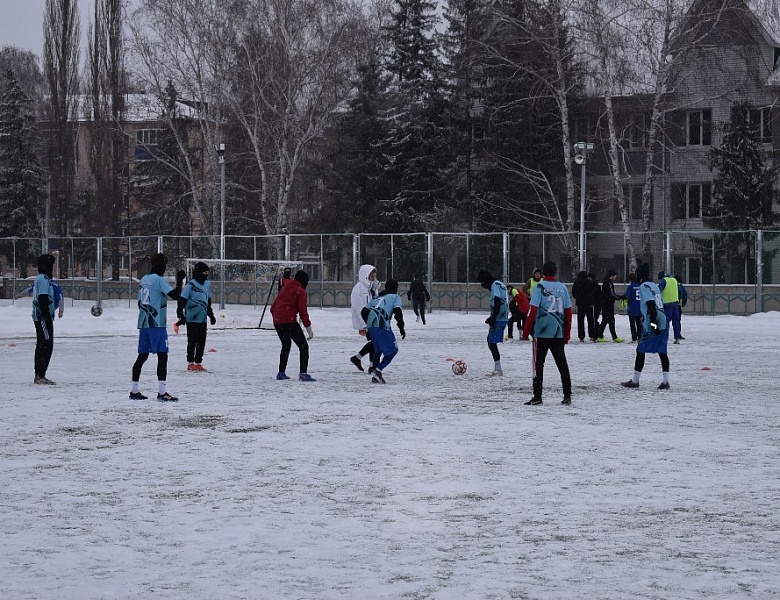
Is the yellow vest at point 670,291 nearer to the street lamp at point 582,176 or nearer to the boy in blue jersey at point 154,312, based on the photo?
the street lamp at point 582,176

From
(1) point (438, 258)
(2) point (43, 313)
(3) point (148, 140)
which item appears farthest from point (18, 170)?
(2) point (43, 313)

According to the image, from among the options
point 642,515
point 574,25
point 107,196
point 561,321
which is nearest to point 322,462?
point 642,515

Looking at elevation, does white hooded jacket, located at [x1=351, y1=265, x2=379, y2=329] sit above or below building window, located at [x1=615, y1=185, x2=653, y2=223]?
below

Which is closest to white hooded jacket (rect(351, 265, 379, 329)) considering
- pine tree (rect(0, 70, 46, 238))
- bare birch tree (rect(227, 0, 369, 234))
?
bare birch tree (rect(227, 0, 369, 234))

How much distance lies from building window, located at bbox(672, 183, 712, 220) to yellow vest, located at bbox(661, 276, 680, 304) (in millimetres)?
27171

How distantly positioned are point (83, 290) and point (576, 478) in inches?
1651

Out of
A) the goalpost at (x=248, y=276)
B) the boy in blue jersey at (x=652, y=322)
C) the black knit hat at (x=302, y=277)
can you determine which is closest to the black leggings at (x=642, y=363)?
the boy in blue jersey at (x=652, y=322)

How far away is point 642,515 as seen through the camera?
823 centimetres

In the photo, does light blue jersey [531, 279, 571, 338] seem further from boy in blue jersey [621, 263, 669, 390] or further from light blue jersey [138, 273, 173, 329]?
light blue jersey [138, 273, 173, 329]

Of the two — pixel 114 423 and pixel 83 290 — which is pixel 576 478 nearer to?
pixel 114 423

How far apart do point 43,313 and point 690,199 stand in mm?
39887

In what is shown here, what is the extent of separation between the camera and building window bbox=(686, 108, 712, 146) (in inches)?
2052

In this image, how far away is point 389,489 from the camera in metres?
9.18

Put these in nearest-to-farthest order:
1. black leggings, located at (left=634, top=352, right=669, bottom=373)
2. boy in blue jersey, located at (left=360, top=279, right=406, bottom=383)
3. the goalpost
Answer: black leggings, located at (left=634, top=352, right=669, bottom=373)
boy in blue jersey, located at (left=360, top=279, right=406, bottom=383)
the goalpost
